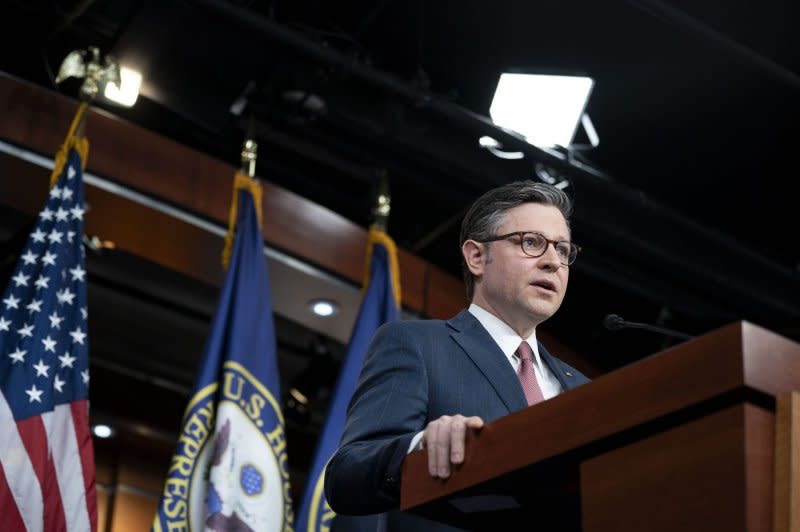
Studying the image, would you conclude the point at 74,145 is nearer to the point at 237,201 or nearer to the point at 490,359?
the point at 237,201

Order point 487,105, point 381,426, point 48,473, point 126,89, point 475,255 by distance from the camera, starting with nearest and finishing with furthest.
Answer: point 381,426
point 475,255
point 48,473
point 126,89
point 487,105

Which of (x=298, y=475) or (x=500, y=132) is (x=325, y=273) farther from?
(x=298, y=475)

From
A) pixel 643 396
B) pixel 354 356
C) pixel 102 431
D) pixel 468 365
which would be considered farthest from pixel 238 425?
pixel 102 431

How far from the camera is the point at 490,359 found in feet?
5.90

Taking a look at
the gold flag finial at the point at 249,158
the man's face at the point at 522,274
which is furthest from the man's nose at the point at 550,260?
the gold flag finial at the point at 249,158

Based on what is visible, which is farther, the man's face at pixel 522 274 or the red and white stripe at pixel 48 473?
the red and white stripe at pixel 48 473

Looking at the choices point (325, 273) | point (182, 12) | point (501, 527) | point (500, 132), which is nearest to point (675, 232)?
point (500, 132)

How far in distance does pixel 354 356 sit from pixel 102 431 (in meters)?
2.85

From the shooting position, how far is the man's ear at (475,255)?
2.03 m

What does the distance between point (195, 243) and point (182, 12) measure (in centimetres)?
98

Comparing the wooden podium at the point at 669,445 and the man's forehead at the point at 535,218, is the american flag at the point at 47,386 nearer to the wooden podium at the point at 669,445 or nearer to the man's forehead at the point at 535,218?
the man's forehead at the point at 535,218

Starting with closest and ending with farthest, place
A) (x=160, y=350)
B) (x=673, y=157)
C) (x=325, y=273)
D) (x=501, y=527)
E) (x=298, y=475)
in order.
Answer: (x=501, y=527), (x=325, y=273), (x=673, y=157), (x=160, y=350), (x=298, y=475)

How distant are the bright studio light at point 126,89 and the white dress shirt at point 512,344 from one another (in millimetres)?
2430

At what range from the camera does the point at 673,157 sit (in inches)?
203
